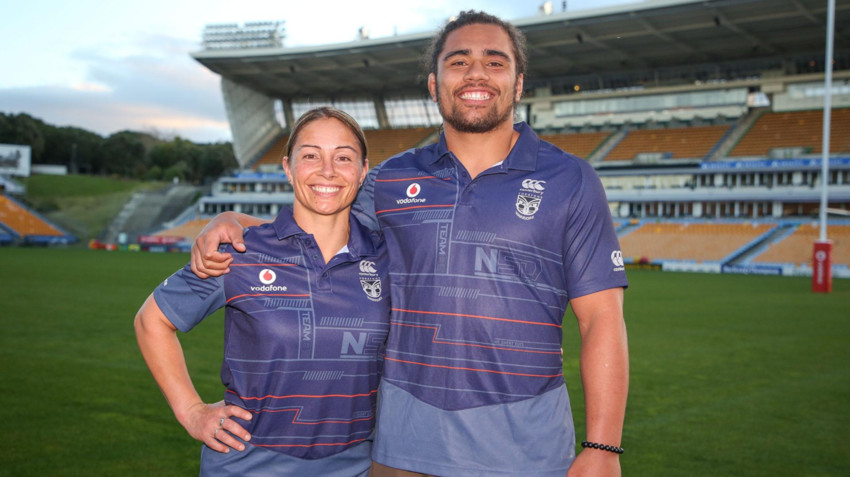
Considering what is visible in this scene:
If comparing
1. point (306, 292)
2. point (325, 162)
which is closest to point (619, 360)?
point (306, 292)

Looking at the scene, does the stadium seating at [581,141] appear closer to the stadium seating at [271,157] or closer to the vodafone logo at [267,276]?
the stadium seating at [271,157]

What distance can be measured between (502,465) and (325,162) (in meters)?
1.22

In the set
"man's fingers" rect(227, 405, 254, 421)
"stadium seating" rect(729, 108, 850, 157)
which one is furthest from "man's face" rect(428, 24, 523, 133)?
"stadium seating" rect(729, 108, 850, 157)

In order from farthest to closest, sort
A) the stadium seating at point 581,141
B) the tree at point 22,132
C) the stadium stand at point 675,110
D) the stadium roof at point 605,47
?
the tree at point 22,132 → the stadium seating at point 581,141 → the stadium stand at point 675,110 → the stadium roof at point 605,47

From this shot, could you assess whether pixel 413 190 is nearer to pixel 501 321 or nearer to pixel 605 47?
pixel 501 321

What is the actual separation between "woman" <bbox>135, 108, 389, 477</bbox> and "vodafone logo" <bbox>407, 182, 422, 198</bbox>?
0.26m

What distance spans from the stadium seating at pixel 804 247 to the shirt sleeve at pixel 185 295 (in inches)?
1316

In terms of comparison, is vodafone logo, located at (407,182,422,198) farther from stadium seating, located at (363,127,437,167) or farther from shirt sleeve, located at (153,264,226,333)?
stadium seating, located at (363,127,437,167)

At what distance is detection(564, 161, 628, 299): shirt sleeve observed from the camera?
2.38 metres

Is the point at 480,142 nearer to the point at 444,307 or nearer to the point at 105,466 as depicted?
the point at 444,307

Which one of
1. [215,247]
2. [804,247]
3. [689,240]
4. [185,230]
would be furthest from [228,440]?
[185,230]

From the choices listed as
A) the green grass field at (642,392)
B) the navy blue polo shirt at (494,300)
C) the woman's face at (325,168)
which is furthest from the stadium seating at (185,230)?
the navy blue polo shirt at (494,300)

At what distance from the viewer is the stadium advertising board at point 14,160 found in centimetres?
6216

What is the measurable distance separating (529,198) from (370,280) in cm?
63
